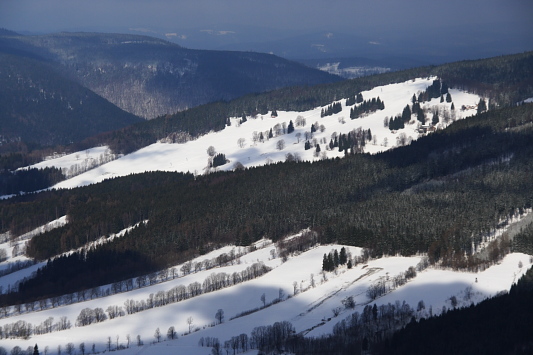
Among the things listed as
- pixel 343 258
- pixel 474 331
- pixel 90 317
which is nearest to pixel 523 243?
pixel 343 258

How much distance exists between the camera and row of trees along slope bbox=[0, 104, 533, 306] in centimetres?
14512

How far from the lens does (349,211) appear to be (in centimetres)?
16350

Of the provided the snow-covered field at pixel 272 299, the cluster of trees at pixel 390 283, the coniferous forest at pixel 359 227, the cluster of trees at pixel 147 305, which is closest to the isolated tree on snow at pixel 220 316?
the cluster of trees at pixel 147 305

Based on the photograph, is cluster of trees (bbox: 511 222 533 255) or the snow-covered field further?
cluster of trees (bbox: 511 222 533 255)

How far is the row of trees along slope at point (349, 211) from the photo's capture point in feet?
476

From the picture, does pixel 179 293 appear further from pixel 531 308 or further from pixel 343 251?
pixel 531 308

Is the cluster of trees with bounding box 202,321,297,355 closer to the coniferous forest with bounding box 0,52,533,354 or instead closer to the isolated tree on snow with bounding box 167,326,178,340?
the coniferous forest with bounding box 0,52,533,354

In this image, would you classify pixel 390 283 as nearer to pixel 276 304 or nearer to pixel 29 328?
pixel 276 304

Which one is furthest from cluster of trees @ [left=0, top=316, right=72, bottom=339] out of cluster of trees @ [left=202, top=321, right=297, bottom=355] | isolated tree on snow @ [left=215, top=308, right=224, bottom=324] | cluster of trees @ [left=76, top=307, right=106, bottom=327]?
cluster of trees @ [left=202, top=321, right=297, bottom=355]

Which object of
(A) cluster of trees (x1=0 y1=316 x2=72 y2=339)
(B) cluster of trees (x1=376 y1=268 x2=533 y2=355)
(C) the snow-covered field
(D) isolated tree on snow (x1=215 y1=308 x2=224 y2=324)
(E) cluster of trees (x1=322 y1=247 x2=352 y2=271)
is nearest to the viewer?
(B) cluster of trees (x1=376 y1=268 x2=533 y2=355)

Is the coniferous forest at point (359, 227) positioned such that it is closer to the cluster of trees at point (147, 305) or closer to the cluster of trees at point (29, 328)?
the cluster of trees at point (147, 305)

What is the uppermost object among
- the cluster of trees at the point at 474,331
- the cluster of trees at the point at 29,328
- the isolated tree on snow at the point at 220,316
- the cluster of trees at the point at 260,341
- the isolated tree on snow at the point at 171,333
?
the cluster of trees at the point at 474,331

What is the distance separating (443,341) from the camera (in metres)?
95.8

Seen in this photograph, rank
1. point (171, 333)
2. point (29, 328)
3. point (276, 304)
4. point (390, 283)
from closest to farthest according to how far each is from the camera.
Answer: point (171, 333) < point (29, 328) < point (390, 283) < point (276, 304)
